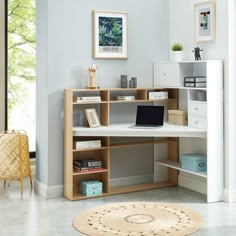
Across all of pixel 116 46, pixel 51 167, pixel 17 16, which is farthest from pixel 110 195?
pixel 17 16

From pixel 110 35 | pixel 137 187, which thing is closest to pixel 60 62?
pixel 110 35

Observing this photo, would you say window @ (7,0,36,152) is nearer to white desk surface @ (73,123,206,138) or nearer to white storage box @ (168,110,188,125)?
white desk surface @ (73,123,206,138)

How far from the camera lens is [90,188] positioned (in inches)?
195

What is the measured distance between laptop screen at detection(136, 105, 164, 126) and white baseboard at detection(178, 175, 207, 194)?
2.41 ft

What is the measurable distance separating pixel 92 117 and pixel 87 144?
28cm

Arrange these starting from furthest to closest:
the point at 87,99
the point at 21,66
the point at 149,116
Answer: the point at 21,66 → the point at 149,116 → the point at 87,99

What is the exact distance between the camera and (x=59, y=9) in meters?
4.94

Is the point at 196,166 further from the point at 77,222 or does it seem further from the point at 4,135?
the point at 4,135

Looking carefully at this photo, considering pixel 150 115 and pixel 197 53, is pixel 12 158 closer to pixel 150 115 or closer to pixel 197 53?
pixel 150 115

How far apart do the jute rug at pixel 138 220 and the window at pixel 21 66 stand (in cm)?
210

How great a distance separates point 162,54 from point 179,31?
1.06 ft

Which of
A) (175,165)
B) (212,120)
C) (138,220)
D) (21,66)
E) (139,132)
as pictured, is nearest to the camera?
(138,220)

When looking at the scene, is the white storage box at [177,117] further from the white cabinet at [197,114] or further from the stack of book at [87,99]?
the stack of book at [87,99]

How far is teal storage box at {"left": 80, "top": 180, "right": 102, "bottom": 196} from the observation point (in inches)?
195
